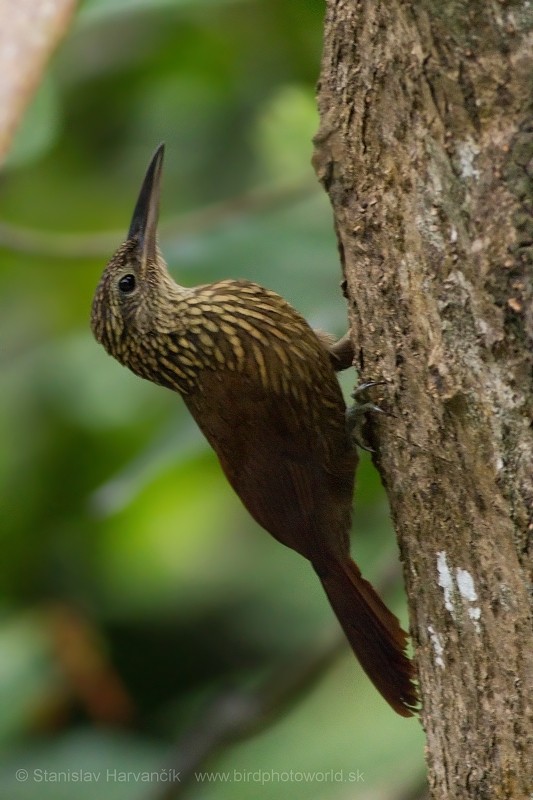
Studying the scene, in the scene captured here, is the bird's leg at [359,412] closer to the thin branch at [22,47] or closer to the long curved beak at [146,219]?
the long curved beak at [146,219]

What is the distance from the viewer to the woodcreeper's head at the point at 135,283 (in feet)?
11.2

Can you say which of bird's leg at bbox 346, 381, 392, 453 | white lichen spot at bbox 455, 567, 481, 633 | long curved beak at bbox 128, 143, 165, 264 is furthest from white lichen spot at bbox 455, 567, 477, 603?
long curved beak at bbox 128, 143, 165, 264

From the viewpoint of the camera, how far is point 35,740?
4137mm

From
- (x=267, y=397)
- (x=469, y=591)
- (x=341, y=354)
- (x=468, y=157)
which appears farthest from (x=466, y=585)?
(x=341, y=354)

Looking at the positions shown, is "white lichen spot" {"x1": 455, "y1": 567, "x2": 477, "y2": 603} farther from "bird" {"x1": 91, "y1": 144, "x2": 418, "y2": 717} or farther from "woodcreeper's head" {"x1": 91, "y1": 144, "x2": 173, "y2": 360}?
"woodcreeper's head" {"x1": 91, "y1": 144, "x2": 173, "y2": 360}

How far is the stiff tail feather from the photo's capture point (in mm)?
2922

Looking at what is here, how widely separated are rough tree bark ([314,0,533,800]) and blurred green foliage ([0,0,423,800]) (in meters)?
1.11

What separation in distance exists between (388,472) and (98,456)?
227cm

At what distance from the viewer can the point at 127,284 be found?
11.3 feet

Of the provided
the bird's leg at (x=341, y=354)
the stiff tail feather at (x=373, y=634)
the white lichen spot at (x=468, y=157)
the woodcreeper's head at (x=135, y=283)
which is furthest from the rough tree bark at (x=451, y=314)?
the woodcreeper's head at (x=135, y=283)

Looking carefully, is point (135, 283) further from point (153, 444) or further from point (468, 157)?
point (468, 157)

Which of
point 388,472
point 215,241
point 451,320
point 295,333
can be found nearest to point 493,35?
point 451,320

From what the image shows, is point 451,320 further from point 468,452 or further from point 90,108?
point 90,108

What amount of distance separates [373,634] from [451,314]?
3.65 feet
